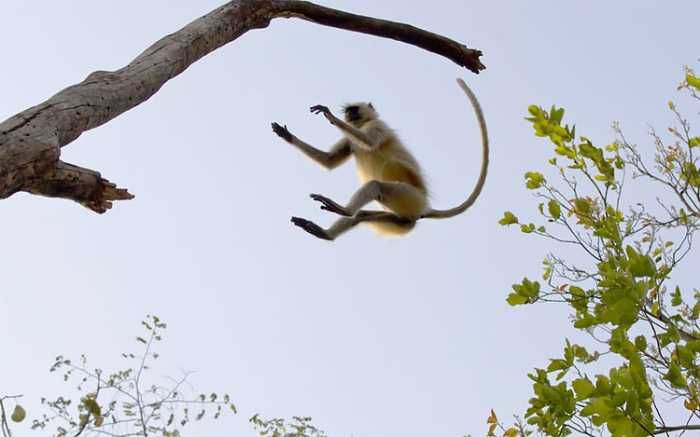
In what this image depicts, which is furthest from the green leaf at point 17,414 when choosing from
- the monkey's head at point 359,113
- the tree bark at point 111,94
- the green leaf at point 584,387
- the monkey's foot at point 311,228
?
the monkey's head at point 359,113

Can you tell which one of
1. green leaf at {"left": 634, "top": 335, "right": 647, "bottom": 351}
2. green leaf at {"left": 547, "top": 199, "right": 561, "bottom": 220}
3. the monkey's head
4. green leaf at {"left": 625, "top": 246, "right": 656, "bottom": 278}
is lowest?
green leaf at {"left": 634, "top": 335, "right": 647, "bottom": 351}

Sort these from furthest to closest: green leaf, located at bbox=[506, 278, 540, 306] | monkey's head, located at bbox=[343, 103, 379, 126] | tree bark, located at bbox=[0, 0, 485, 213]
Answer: monkey's head, located at bbox=[343, 103, 379, 126] → green leaf, located at bbox=[506, 278, 540, 306] → tree bark, located at bbox=[0, 0, 485, 213]

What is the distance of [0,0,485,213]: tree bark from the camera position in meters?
2.21

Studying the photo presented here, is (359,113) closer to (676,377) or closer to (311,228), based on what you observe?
(311,228)

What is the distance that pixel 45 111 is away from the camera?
2.32m

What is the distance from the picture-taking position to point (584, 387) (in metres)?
2.41

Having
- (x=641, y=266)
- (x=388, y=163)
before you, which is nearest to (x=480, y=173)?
(x=388, y=163)

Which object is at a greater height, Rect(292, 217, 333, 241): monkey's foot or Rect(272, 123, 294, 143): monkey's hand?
Rect(272, 123, 294, 143): monkey's hand

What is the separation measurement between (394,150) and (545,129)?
2251 millimetres

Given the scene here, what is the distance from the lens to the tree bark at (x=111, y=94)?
2.21 meters

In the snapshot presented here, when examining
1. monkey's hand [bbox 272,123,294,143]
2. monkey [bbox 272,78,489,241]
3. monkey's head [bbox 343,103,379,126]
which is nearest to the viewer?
monkey [bbox 272,78,489,241]

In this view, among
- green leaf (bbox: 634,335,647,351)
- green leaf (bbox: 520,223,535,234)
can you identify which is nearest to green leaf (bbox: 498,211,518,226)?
green leaf (bbox: 520,223,535,234)

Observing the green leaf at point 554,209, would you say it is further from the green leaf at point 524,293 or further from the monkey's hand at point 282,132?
the monkey's hand at point 282,132

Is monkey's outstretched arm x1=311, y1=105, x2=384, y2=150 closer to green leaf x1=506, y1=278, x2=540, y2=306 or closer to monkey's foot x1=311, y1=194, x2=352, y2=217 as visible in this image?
monkey's foot x1=311, y1=194, x2=352, y2=217
